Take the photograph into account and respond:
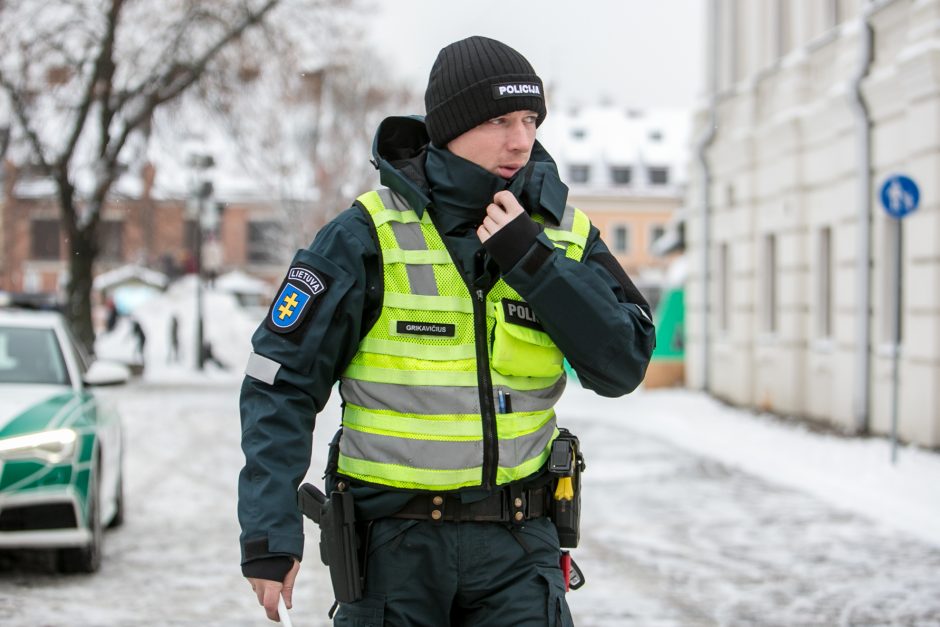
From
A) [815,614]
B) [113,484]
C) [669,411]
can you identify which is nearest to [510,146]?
[815,614]

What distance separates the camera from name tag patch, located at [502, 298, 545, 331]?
310cm

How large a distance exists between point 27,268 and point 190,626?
281 ft

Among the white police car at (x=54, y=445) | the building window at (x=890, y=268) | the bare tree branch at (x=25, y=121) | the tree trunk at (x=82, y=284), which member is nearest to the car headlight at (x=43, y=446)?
the white police car at (x=54, y=445)

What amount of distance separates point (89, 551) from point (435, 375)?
4.98m

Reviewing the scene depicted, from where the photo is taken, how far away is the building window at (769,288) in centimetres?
1981

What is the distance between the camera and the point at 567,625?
10.2 feet

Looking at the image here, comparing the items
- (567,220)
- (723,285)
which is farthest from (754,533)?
(723,285)

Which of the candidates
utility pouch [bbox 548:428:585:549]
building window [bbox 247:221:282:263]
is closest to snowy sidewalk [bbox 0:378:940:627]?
utility pouch [bbox 548:428:585:549]

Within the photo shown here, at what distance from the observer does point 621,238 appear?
237 ft

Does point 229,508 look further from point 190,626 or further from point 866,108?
point 866,108

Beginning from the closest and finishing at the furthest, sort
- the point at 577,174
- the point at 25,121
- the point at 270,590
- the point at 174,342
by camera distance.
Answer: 1. the point at 270,590
2. the point at 25,121
3. the point at 174,342
4. the point at 577,174

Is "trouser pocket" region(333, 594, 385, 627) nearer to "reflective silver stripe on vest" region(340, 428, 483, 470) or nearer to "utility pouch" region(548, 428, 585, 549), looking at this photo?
"reflective silver stripe on vest" region(340, 428, 483, 470)

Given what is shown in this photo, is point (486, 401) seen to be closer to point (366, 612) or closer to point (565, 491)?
point (565, 491)

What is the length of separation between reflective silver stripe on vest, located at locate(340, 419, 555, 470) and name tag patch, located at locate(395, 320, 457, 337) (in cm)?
24
